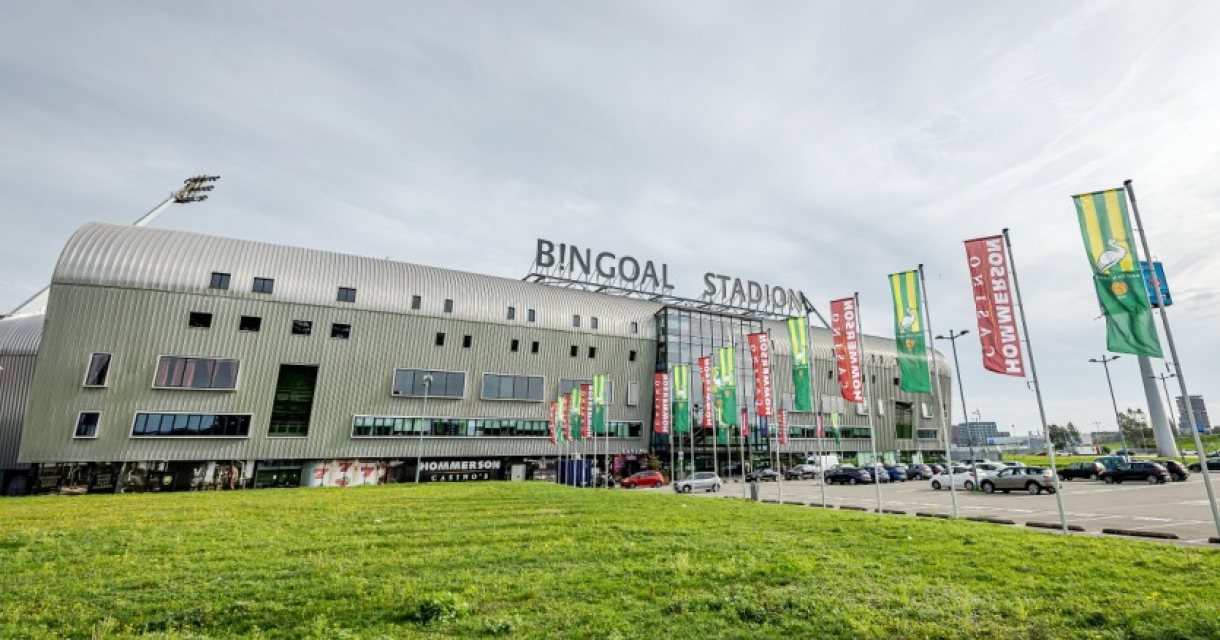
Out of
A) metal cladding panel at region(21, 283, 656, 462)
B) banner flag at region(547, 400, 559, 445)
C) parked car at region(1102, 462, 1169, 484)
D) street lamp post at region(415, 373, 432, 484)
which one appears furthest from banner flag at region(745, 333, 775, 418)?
street lamp post at region(415, 373, 432, 484)

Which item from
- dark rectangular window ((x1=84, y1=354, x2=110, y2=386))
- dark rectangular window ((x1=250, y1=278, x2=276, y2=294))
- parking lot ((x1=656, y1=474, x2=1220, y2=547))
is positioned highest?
dark rectangular window ((x1=250, y1=278, x2=276, y2=294))

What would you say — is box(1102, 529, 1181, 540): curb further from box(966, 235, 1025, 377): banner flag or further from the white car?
the white car

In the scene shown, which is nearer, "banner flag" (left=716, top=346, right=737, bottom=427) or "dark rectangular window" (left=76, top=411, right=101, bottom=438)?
"banner flag" (left=716, top=346, right=737, bottom=427)

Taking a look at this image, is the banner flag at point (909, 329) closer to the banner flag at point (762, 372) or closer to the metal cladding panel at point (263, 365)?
the banner flag at point (762, 372)

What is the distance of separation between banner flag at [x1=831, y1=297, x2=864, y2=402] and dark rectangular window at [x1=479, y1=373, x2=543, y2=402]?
37.0 metres

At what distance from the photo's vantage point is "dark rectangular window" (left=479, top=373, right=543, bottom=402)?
55972mm

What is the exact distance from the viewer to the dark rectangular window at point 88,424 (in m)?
40.7

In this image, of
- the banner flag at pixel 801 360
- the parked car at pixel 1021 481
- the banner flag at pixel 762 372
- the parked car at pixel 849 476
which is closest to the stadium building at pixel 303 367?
the parked car at pixel 849 476

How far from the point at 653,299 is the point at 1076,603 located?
64249 millimetres

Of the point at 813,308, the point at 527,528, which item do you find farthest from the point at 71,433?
the point at 813,308

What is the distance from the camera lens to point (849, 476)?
50125mm

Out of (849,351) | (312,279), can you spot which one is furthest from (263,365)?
(849,351)

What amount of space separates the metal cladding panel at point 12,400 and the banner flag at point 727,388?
5193cm

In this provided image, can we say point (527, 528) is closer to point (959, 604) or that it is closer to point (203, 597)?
point (203, 597)
